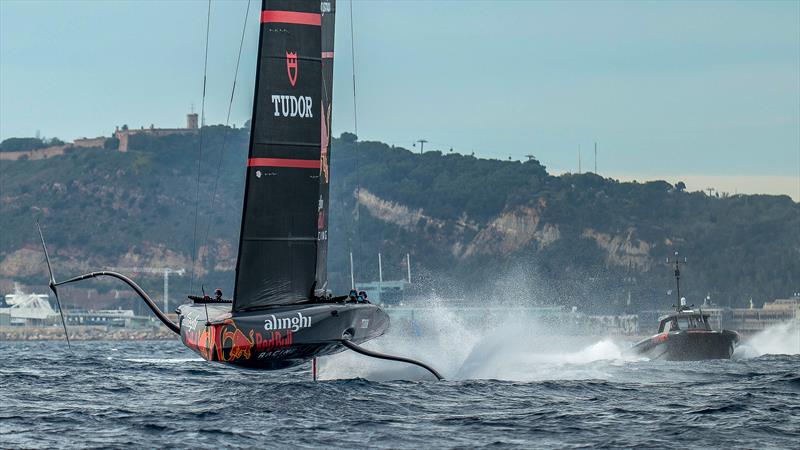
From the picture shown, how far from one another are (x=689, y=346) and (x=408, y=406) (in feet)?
90.2

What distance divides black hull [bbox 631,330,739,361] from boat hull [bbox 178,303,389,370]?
79.4 ft

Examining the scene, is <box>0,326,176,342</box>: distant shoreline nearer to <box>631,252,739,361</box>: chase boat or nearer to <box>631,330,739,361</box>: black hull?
<box>631,252,739,361</box>: chase boat

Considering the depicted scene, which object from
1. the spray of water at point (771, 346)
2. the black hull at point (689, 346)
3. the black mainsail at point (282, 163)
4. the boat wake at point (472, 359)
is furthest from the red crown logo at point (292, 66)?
the spray of water at point (771, 346)

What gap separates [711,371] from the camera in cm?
3953

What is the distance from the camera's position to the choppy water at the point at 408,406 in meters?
22.3

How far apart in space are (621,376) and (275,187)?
12840 mm

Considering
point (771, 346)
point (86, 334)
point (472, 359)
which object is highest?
point (472, 359)

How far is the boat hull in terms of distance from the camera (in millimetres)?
27516

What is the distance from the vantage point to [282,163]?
2844 centimetres

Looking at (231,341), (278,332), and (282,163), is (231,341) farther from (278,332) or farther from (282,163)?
(282,163)

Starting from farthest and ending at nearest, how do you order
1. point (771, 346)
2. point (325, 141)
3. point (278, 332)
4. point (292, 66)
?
point (771, 346) < point (325, 141) < point (292, 66) < point (278, 332)

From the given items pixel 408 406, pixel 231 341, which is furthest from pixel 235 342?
pixel 408 406

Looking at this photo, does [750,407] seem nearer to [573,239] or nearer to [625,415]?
[625,415]

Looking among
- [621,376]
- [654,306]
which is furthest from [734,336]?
[654,306]
